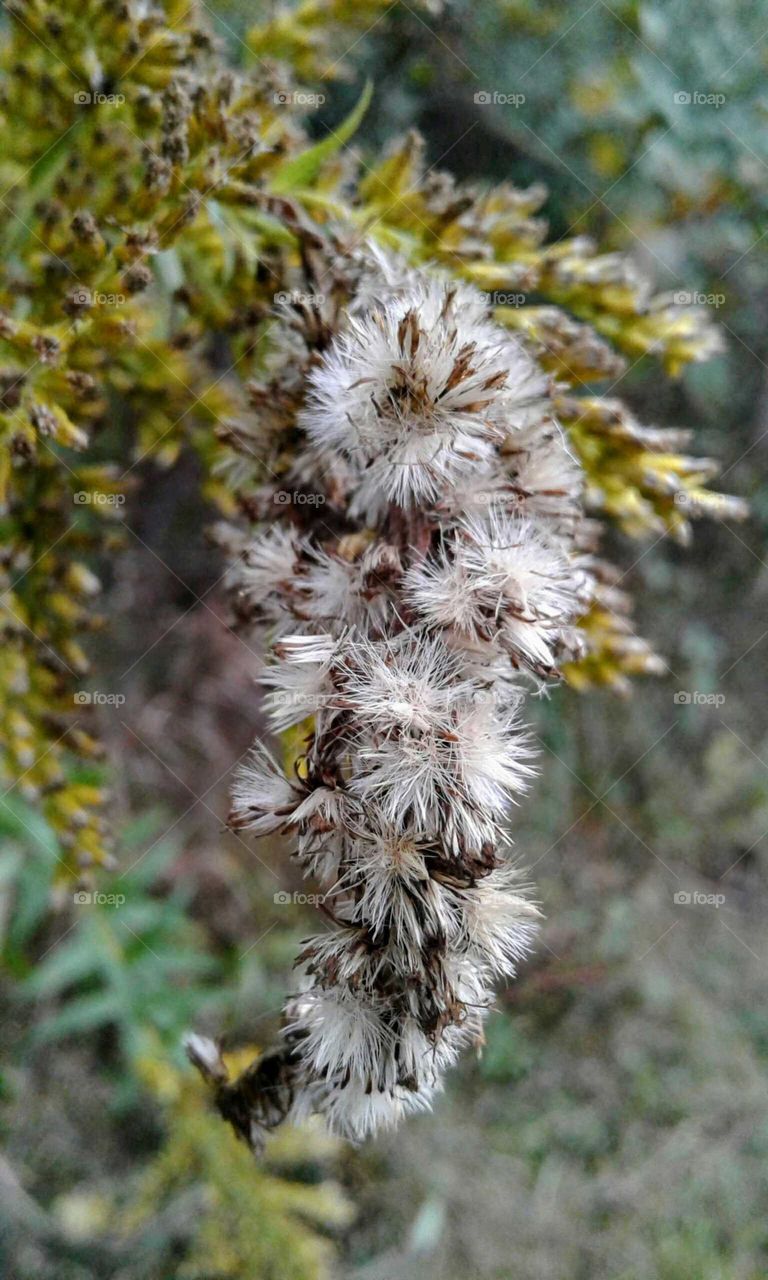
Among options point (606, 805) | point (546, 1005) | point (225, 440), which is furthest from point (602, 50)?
point (546, 1005)

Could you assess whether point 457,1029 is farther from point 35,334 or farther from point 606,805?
point 606,805

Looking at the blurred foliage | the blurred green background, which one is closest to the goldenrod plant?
the blurred green background

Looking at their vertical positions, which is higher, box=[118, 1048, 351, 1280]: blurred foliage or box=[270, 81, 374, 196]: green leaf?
box=[270, 81, 374, 196]: green leaf

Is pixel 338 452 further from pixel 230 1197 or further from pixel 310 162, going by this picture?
pixel 230 1197

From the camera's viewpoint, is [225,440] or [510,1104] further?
[510,1104]

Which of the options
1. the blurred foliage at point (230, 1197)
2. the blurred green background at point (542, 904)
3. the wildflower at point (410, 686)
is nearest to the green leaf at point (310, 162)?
the wildflower at point (410, 686)

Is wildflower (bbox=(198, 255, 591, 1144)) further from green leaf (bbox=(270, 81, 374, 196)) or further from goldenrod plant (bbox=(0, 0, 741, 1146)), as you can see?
green leaf (bbox=(270, 81, 374, 196))

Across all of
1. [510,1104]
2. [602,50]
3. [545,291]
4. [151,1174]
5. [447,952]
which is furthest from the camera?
[510,1104]

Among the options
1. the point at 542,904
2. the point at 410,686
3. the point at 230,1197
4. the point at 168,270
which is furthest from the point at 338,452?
the point at 230,1197
